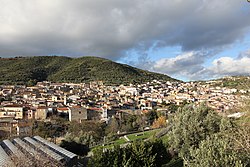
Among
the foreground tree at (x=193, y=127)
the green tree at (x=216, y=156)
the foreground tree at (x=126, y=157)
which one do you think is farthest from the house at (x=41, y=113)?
the green tree at (x=216, y=156)

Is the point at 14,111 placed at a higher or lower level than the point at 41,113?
higher

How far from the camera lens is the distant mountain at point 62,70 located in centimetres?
11144

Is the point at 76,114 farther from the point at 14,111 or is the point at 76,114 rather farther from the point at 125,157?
the point at 125,157

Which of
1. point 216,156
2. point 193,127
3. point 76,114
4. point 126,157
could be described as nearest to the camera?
point 216,156

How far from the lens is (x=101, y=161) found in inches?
523

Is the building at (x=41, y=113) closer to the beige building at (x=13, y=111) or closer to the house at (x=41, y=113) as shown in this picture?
the house at (x=41, y=113)

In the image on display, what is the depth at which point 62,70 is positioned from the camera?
131375 millimetres

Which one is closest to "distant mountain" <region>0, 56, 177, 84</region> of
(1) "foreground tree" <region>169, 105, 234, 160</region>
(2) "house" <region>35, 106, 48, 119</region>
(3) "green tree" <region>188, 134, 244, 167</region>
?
(2) "house" <region>35, 106, 48, 119</region>

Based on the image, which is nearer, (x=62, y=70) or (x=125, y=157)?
(x=125, y=157)

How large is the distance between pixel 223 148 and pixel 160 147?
30.3ft

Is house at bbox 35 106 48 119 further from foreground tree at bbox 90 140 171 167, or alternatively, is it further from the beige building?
foreground tree at bbox 90 140 171 167

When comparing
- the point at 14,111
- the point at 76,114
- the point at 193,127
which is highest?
the point at 193,127

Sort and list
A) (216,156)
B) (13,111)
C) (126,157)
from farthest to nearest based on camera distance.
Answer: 1. (13,111)
2. (126,157)
3. (216,156)

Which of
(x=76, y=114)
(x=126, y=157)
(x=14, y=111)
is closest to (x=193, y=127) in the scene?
(x=126, y=157)
